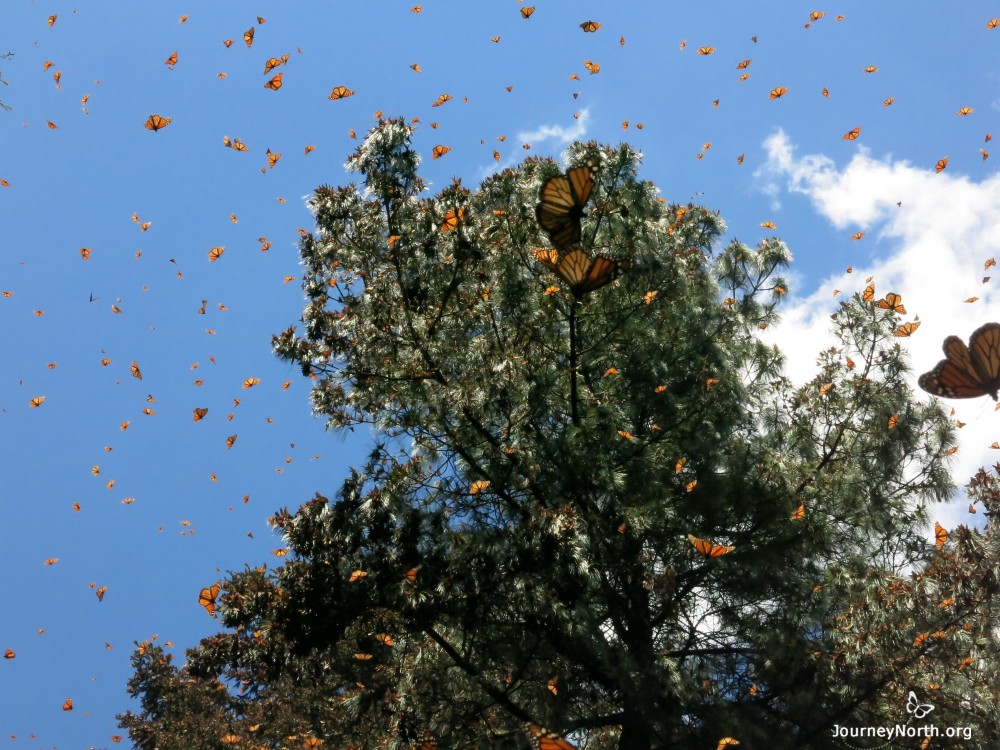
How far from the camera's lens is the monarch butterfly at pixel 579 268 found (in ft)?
27.6

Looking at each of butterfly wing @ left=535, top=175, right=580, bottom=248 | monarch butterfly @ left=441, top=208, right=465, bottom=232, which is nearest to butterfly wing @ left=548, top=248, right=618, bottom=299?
butterfly wing @ left=535, top=175, right=580, bottom=248

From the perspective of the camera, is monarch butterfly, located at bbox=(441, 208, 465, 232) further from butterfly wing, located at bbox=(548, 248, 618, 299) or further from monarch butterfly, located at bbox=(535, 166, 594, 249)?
monarch butterfly, located at bbox=(535, 166, 594, 249)

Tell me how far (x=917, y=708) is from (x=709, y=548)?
2.35m

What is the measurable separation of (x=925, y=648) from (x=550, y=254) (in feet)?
16.9

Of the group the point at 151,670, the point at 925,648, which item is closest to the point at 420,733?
the point at 925,648

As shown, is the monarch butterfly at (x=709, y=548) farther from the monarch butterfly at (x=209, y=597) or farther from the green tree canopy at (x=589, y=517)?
the monarch butterfly at (x=209, y=597)

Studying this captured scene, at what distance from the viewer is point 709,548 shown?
8250 millimetres

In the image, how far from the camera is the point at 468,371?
8.20 meters

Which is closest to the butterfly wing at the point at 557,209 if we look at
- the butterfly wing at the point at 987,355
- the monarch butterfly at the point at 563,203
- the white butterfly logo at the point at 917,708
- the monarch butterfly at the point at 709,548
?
the monarch butterfly at the point at 563,203

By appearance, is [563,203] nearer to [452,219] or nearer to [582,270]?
[582,270]

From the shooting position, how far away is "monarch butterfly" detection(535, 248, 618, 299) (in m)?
8.41

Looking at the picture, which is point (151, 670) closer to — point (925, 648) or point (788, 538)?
point (788, 538)

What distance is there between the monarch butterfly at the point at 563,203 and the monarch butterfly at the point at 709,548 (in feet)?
11.6

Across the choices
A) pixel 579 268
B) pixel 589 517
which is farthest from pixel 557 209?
pixel 589 517
